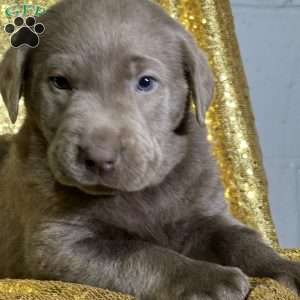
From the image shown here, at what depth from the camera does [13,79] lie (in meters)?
2.06

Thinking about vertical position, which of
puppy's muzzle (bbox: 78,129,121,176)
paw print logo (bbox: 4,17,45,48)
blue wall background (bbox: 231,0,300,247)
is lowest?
blue wall background (bbox: 231,0,300,247)

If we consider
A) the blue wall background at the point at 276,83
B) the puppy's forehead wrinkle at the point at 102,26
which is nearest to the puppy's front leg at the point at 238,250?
the puppy's forehead wrinkle at the point at 102,26

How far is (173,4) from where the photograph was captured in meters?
2.99

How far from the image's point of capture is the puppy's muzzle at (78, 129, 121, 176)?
5.68ft

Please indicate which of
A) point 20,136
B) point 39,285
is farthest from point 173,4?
point 39,285

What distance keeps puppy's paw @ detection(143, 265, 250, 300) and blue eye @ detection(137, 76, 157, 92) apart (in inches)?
19.3

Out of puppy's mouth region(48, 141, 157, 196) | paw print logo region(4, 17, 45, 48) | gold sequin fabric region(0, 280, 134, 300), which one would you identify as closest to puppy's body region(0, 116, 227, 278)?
puppy's mouth region(48, 141, 157, 196)

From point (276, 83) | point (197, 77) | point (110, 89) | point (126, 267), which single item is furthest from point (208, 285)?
point (276, 83)

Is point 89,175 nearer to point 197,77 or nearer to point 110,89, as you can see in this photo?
point 110,89

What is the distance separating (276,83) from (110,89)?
1916 millimetres

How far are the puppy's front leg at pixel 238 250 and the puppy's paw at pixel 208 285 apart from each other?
18cm
